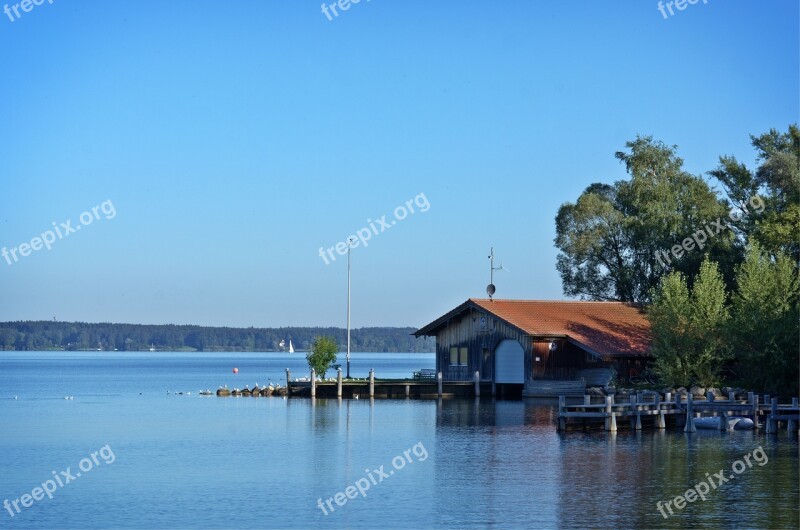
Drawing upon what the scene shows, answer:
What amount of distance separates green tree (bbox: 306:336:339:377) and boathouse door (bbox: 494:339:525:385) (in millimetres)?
12607

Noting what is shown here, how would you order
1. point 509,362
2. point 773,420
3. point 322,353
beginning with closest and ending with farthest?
point 773,420 → point 509,362 → point 322,353

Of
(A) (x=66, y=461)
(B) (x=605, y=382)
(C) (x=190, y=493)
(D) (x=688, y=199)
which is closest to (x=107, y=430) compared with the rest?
(A) (x=66, y=461)

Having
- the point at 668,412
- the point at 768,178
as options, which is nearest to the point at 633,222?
the point at 768,178

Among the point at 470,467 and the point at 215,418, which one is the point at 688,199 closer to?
the point at 215,418

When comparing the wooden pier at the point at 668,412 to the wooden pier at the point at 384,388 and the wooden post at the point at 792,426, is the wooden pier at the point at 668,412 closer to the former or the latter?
the wooden post at the point at 792,426

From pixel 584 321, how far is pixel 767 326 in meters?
16.3

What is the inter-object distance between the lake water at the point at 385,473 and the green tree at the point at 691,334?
6667 millimetres

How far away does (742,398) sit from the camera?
51.8 metres

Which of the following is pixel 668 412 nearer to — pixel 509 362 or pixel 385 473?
pixel 385 473

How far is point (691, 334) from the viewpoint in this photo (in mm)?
59219

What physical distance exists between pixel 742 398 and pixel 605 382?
14.9 meters

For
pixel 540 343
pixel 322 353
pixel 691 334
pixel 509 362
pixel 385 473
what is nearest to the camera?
pixel 385 473

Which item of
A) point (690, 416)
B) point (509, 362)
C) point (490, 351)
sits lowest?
point (690, 416)

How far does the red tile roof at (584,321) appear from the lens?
219 feet
